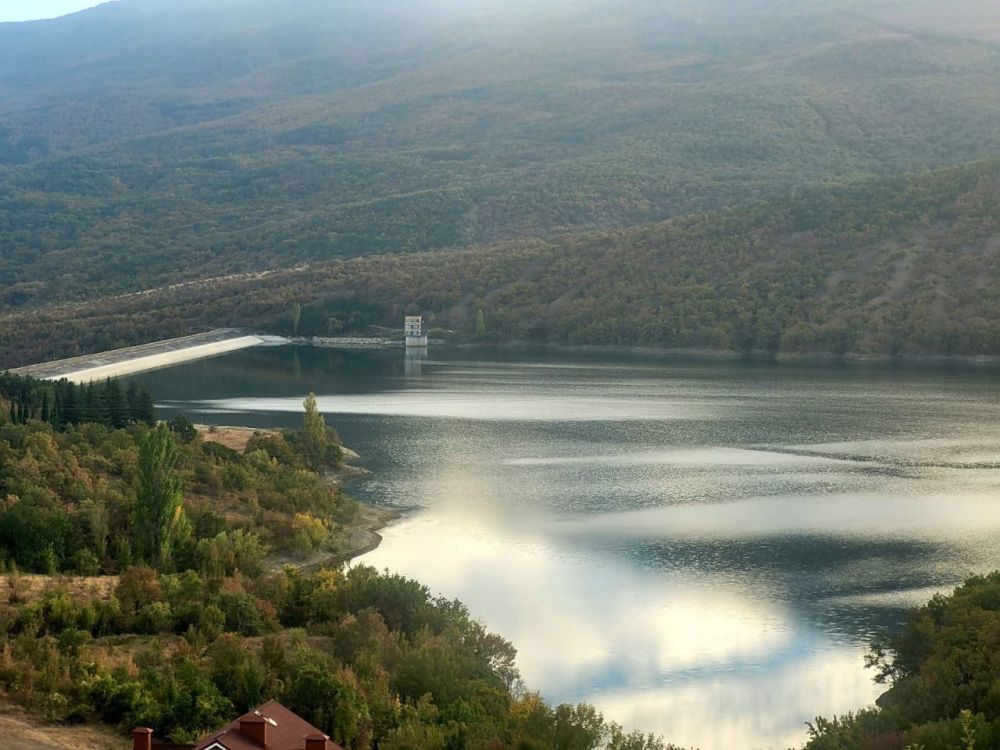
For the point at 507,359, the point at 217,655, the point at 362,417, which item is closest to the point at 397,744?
the point at 217,655

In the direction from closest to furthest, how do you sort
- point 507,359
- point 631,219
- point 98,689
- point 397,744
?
point 397,744, point 98,689, point 507,359, point 631,219

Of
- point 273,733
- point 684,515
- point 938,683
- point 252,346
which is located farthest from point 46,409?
point 252,346

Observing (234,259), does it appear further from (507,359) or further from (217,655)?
(217,655)

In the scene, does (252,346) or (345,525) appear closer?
(345,525)

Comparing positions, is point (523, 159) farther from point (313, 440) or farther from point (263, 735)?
point (263, 735)

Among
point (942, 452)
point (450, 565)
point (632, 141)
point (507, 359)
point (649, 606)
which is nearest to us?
point (649, 606)

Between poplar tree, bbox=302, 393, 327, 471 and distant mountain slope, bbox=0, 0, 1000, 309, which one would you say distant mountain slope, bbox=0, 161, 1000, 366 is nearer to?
distant mountain slope, bbox=0, 0, 1000, 309

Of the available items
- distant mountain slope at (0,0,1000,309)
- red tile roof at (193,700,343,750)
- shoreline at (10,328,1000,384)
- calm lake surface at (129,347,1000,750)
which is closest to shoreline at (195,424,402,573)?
calm lake surface at (129,347,1000,750)
